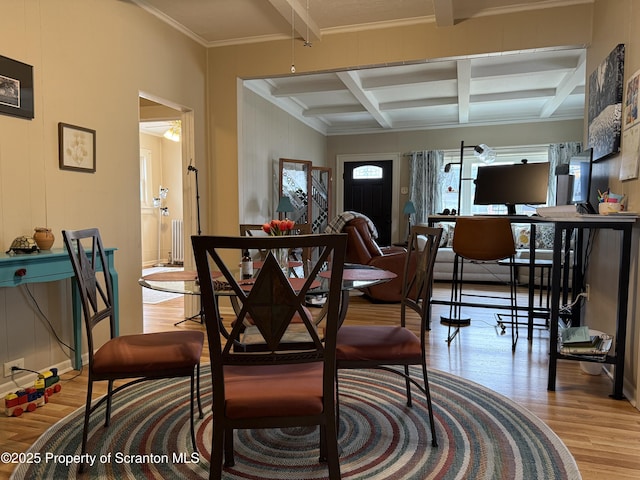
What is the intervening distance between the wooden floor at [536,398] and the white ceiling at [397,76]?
247 centimetres

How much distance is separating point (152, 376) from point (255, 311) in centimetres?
74

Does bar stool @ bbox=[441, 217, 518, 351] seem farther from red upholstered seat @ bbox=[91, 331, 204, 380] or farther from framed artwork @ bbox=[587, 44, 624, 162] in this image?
red upholstered seat @ bbox=[91, 331, 204, 380]

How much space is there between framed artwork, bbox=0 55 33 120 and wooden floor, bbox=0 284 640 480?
163cm

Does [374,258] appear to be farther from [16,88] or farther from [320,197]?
[16,88]

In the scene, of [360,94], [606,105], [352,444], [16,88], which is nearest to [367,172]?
[360,94]

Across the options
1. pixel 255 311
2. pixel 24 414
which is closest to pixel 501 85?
pixel 255 311

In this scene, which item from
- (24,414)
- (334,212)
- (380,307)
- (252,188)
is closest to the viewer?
(24,414)

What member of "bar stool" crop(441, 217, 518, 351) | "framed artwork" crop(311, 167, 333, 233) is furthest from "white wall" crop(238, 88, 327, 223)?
"bar stool" crop(441, 217, 518, 351)

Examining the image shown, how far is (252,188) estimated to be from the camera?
5.34 m

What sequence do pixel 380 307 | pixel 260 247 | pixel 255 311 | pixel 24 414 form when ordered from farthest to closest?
pixel 380 307 → pixel 24 414 → pixel 255 311 → pixel 260 247

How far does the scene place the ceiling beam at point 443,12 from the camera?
3225mm

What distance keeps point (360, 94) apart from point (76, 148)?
363 centimetres

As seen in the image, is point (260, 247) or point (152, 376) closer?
point (260, 247)

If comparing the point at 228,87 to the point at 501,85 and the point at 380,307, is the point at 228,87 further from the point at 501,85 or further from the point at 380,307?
the point at 501,85
